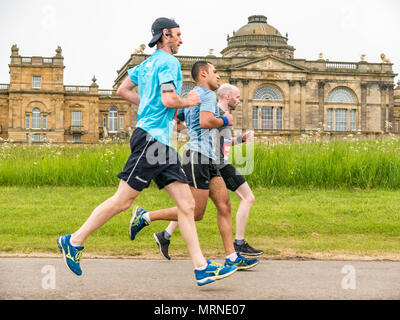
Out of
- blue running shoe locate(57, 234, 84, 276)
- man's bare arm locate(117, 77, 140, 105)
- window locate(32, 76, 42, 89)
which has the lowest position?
blue running shoe locate(57, 234, 84, 276)

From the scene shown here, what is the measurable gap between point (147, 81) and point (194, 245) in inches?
A: 56.1

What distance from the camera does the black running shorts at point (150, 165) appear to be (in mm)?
4512

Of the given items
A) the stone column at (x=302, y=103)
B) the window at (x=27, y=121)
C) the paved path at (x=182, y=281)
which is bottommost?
the paved path at (x=182, y=281)

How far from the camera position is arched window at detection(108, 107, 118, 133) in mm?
57031

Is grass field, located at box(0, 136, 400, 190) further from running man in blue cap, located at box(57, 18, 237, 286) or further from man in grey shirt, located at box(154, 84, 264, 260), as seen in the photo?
running man in blue cap, located at box(57, 18, 237, 286)

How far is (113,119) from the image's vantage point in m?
57.2

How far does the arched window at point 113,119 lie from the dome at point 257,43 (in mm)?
15813

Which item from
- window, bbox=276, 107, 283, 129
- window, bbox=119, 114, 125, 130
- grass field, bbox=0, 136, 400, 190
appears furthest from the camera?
window, bbox=119, 114, 125, 130

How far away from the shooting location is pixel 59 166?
483 inches

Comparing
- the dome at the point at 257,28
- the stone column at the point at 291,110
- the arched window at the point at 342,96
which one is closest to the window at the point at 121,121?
the stone column at the point at 291,110

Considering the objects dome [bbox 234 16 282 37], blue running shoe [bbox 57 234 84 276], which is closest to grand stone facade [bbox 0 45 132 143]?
dome [bbox 234 16 282 37]

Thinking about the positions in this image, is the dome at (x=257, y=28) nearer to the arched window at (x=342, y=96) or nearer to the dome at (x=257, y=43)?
the dome at (x=257, y=43)

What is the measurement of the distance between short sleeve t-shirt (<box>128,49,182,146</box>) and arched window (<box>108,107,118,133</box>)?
174ft

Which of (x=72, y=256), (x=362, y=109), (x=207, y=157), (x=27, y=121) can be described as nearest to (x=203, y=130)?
(x=207, y=157)
